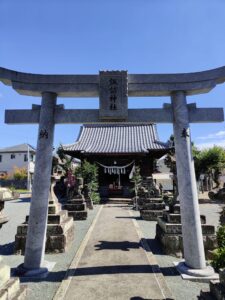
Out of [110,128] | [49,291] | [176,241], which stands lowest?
[49,291]

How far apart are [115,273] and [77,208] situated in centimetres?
845

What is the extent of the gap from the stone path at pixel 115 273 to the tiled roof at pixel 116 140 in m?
14.0

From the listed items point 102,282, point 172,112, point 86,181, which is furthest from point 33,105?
point 86,181

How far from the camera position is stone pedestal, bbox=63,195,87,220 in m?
13.0

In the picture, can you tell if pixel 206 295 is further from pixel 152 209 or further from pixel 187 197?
pixel 152 209

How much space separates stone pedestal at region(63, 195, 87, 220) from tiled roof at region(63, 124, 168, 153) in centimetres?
787

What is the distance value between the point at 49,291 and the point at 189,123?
4799 millimetres

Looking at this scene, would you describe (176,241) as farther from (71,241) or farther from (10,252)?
(10,252)

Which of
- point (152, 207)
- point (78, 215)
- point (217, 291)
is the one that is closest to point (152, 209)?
point (152, 207)

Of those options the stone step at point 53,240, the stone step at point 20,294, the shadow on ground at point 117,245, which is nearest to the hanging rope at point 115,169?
the shadow on ground at point 117,245

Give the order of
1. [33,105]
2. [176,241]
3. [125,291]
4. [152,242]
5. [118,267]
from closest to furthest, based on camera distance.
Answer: [125,291], [118,267], [33,105], [176,241], [152,242]

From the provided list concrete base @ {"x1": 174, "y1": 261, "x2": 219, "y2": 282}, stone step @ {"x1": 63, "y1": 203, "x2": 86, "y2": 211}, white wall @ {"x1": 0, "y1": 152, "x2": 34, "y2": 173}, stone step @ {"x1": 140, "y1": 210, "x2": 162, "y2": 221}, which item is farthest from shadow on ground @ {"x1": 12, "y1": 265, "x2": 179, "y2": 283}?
white wall @ {"x1": 0, "y1": 152, "x2": 34, "y2": 173}

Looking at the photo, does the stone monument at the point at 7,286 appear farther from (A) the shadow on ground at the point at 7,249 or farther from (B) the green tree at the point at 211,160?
(B) the green tree at the point at 211,160

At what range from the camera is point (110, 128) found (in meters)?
27.5
